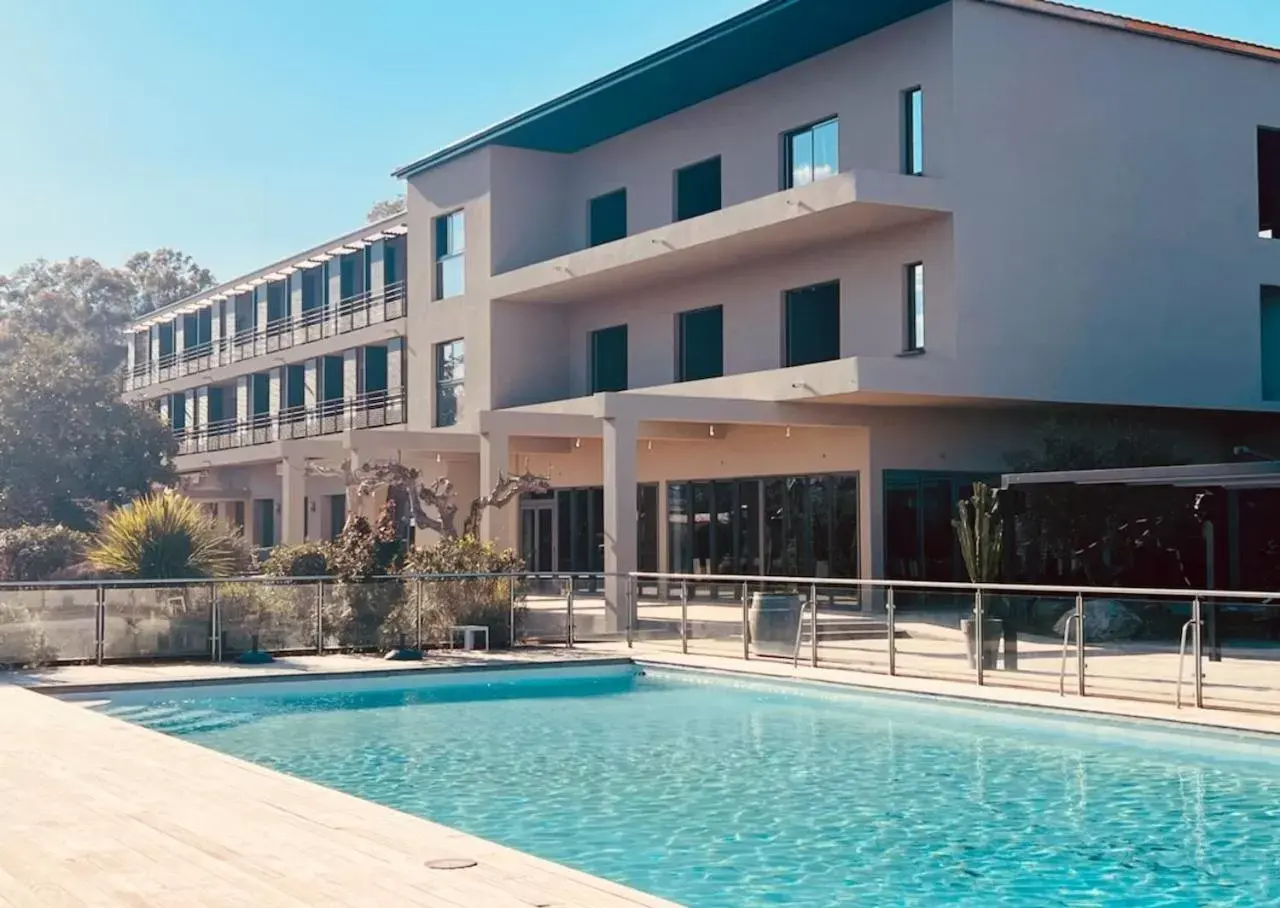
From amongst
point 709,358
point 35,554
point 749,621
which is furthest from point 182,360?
point 749,621

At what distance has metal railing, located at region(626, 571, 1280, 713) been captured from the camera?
13.4 meters

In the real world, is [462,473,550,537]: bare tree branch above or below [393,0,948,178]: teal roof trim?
below

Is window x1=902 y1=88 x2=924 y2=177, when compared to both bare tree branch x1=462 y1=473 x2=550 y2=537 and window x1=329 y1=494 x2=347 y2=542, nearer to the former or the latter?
bare tree branch x1=462 y1=473 x2=550 y2=537

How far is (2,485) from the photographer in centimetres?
4269

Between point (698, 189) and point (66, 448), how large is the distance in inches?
894

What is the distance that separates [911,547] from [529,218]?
11.6 m

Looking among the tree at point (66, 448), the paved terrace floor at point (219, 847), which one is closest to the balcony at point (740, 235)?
the paved terrace floor at point (219, 847)

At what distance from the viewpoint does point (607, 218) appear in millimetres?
31406

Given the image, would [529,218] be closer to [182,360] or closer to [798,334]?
[798,334]

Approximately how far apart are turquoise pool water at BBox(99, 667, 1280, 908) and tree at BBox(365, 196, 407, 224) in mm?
70280

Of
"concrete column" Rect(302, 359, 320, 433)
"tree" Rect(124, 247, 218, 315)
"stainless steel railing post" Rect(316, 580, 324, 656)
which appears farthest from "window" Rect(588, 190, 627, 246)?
"tree" Rect(124, 247, 218, 315)

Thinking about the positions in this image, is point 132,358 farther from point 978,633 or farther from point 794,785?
point 794,785

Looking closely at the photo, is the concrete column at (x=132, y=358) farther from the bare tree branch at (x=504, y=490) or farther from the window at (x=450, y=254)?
the bare tree branch at (x=504, y=490)

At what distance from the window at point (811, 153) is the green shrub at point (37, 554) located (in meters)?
16.5
